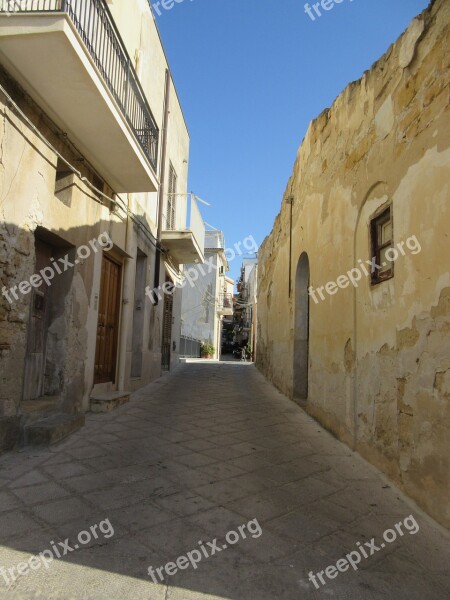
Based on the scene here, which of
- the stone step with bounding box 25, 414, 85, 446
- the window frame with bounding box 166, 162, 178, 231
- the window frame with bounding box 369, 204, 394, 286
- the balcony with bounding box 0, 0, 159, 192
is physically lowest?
the stone step with bounding box 25, 414, 85, 446

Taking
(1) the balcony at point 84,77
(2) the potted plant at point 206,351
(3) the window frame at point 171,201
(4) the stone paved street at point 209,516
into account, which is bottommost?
(4) the stone paved street at point 209,516

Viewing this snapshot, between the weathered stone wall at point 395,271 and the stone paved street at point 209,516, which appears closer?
the stone paved street at point 209,516

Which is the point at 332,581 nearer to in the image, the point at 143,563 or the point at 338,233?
the point at 143,563

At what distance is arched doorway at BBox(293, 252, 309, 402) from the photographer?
7.49 m

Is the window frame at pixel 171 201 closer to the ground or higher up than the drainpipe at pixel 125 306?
higher up

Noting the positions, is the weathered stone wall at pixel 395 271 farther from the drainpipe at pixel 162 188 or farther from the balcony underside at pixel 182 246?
the balcony underside at pixel 182 246

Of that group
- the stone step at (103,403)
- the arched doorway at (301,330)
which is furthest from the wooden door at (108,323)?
the arched doorway at (301,330)

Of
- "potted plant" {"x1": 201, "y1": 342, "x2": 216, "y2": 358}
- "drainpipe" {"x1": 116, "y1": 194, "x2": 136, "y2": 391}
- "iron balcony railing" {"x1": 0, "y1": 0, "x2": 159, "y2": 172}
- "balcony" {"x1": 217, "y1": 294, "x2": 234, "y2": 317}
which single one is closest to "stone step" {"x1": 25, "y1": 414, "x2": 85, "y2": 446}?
"drainpipe" {"x1": 116, "y1": 194, "x2": 136, "y2": 391}

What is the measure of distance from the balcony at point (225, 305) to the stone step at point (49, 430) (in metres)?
29.2

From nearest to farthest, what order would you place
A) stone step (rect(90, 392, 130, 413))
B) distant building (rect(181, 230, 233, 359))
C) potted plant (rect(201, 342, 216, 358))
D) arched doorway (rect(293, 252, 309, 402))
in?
stone step (rect(90, 392, 130, 413)), arched doorway (rect(293, 252, 309, 402)), potted plant (rect(201, 342, 216, 358)), distant building (rect(181, 230, 233, 359))

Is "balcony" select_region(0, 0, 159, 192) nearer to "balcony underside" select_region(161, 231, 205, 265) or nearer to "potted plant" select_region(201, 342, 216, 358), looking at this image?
"balcony underside" select_region(161, 231, 205, 265)

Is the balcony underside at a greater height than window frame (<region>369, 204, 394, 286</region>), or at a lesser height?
greater

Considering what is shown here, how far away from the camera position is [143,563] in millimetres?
2246

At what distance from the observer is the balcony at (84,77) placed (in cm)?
372
